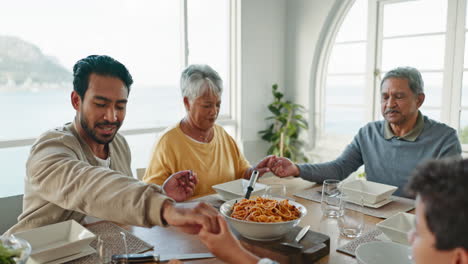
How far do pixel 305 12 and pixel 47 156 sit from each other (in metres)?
3.70

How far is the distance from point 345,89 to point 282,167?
90.0 inches

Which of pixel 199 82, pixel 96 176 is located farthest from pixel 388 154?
pixel 96 176

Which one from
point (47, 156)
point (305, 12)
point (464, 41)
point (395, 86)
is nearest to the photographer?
point (47, 156)

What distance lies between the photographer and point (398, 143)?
→ 2.32 metres

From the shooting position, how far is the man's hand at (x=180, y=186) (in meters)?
1.78

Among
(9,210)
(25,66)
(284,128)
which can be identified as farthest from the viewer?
(284,128)

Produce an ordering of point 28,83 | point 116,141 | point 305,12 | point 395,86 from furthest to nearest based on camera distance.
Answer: point 305,12, point 28,83, point 395,86, point 116,141

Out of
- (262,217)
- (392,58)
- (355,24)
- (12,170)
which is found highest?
(355,24)

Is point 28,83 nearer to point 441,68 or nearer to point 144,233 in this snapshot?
point 144,233

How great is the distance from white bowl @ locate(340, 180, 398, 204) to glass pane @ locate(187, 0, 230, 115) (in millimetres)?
2457

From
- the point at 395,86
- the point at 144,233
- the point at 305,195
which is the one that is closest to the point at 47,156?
the point at 144,233

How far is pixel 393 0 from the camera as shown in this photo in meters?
3.60

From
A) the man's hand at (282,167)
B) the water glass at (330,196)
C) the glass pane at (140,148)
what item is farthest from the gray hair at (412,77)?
the glass pane at (140,148)

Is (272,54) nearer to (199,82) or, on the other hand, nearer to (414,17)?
(414,17)
